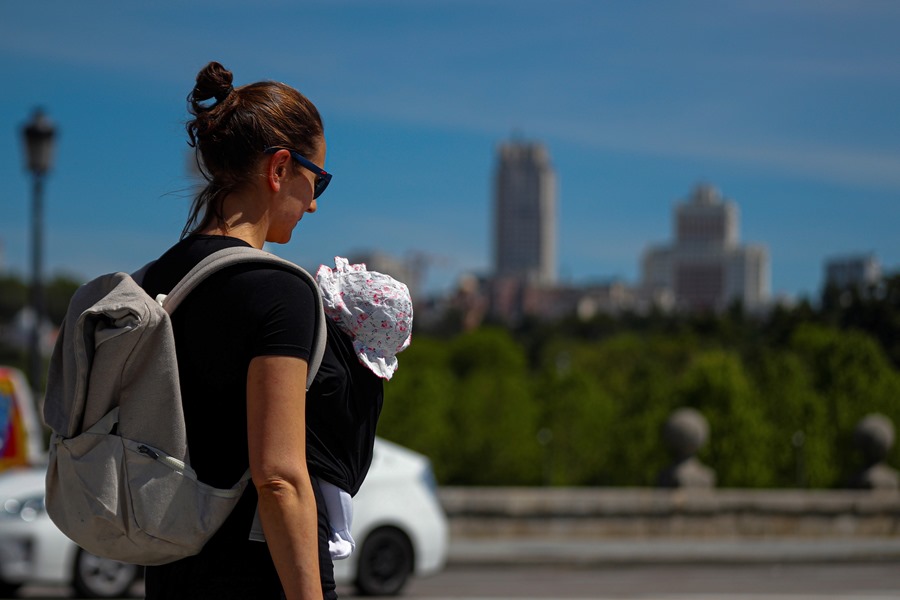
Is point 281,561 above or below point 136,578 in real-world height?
above

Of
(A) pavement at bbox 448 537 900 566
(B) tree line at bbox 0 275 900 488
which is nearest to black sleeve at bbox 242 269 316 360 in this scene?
(A) pavement at bbox 448 537 900 566

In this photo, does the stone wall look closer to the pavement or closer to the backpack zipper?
the pavement

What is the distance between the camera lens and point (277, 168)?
2.48 m

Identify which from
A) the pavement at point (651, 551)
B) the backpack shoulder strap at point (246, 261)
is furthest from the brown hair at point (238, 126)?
the pavement at point (651, 551)

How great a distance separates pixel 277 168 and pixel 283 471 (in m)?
0.58

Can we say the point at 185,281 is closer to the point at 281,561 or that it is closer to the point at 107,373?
the point at 107,373

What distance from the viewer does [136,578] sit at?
10812 millimetres

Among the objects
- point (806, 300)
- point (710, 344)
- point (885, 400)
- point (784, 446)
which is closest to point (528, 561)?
point (885, 400)

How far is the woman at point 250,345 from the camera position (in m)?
2.26

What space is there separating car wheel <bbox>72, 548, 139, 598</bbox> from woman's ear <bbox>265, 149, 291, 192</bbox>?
867 centimetres

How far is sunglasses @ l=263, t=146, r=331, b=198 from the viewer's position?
2.46 m

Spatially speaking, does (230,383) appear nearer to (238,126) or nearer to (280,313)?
(280,313)

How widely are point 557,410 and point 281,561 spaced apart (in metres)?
51.1

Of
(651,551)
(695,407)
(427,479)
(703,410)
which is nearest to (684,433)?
(651,551)
